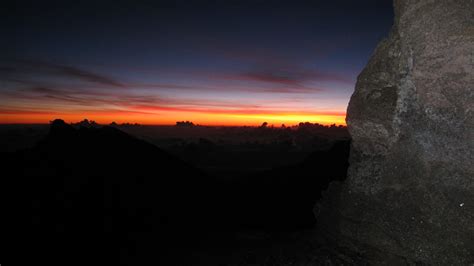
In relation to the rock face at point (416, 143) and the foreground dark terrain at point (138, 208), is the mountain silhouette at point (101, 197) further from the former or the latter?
the rock face at point (416, 143)

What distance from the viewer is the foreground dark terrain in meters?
13.1

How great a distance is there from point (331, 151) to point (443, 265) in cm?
4427

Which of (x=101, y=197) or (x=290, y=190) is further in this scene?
(x=290, y=190)

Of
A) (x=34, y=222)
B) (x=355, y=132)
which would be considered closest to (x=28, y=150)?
A: (x=34, y=222)

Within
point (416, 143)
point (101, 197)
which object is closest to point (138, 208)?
point (101, 197)

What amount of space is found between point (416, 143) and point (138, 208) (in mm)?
19121

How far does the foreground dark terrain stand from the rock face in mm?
2162

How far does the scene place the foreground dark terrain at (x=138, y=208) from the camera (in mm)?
13070

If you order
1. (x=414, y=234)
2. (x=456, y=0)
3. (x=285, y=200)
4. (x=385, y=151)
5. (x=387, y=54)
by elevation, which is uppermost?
(x=456, y=0)

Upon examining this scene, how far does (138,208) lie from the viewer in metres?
22.9

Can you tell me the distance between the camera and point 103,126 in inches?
1432

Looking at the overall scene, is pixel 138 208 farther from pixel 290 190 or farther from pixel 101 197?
pixel 290 190

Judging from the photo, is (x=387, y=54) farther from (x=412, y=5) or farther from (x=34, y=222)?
(x=34, y=222)

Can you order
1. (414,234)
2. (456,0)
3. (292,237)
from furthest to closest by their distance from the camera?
(292,237), (414,234), (456,0)
